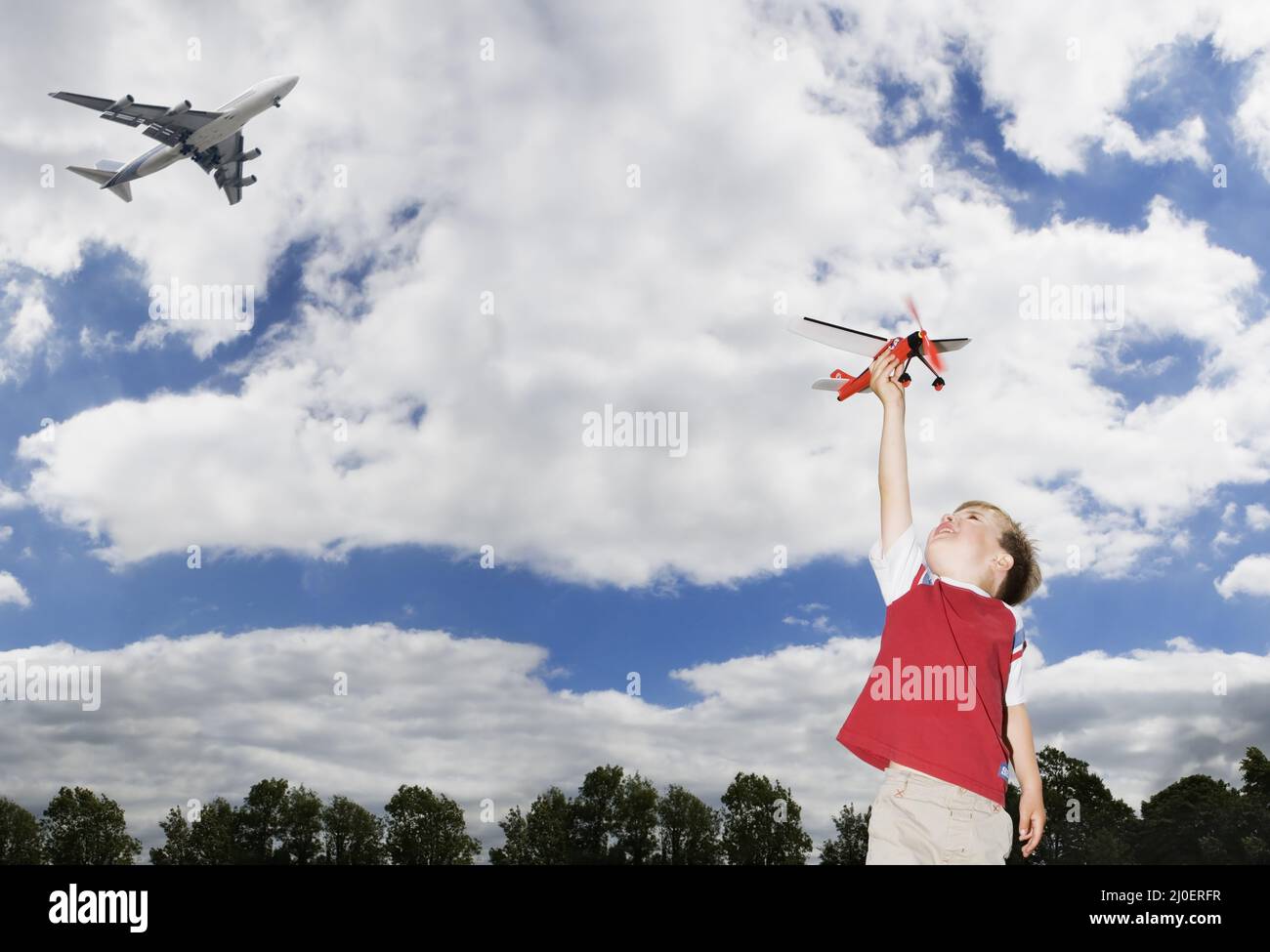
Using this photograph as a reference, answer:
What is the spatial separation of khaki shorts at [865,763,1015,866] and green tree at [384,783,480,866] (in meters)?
79.3

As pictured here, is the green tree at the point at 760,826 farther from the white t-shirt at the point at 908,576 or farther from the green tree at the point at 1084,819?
the white t-shirt at the point at 908,576

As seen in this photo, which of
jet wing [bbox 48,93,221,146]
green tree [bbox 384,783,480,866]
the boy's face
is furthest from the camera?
green tree [bbox 384,783,480,866]

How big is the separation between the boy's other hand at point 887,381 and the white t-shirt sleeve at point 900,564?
147 cm

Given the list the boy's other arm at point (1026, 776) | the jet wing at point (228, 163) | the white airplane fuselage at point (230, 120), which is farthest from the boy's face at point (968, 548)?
the jet wing at point (228, 163)

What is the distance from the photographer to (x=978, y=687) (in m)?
9.08

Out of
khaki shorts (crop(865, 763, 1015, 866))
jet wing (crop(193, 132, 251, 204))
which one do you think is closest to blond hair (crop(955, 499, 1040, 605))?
khaki shorts (crop(865, 763, 1015, 866))

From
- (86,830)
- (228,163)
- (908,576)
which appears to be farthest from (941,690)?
(86,830)

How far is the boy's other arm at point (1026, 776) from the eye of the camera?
31.4 ft

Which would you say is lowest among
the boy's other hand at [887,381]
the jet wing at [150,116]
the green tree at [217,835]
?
the green tree at [217,835]

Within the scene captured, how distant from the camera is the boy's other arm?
9.56 m

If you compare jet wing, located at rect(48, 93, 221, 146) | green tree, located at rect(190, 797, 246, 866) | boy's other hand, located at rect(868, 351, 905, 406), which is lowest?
green tree, located at rect(190, 797, 246, 866)

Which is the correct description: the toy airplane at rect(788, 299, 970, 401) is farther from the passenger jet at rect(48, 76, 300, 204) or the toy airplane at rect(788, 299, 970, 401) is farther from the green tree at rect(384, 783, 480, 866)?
the green tree at rect(384, 783, 480, 866)

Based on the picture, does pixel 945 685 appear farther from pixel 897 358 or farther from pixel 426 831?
pixel 426 831
